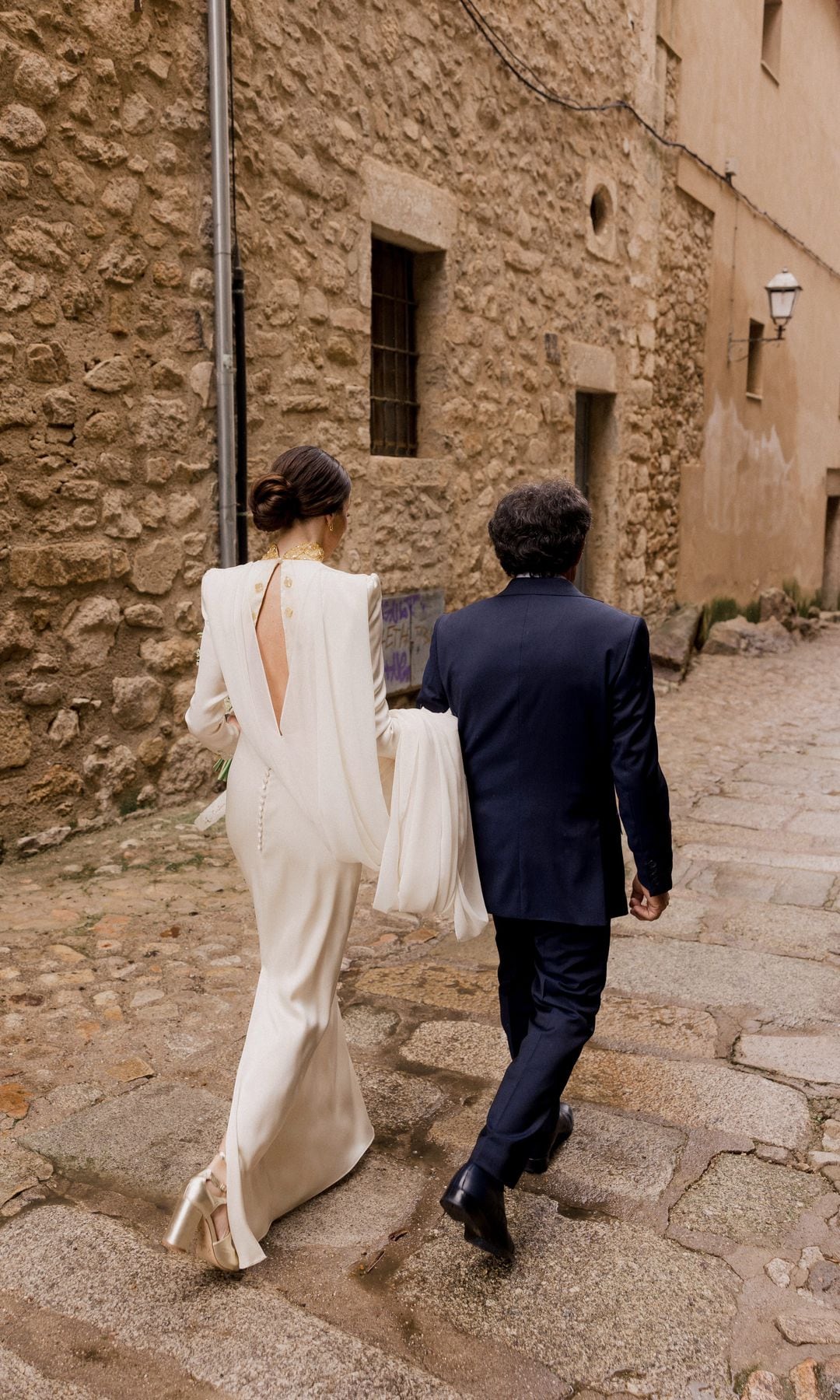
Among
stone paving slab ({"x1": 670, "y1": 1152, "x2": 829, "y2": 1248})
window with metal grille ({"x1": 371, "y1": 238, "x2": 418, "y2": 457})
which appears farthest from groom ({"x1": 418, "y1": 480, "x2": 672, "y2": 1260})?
window with metal grille ({"x1": 371, "y1": 238, "x2": 418, "y2": 457})

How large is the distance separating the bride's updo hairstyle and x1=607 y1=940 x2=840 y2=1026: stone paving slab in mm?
1931

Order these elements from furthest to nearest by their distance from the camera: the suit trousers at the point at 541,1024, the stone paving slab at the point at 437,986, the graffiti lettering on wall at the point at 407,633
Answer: the graffiti lettering on wall at the point at 407,633
the stone paving slab at the point at 437,986
the suit trousers at the point at 541,1024

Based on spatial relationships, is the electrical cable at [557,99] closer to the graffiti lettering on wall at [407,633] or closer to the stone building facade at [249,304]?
the stone building facade at [249,304]

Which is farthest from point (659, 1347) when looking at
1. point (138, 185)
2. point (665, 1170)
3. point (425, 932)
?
point (138, 185)

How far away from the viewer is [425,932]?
159 inches

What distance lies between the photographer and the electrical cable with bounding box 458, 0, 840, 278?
7145 mm

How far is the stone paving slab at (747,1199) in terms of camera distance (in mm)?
2275

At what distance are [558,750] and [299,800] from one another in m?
0.50

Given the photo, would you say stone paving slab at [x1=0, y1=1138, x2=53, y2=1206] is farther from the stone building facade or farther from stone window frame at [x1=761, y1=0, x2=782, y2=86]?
stone window frame at [x1=761, y1=0, x2=782, y2=86]

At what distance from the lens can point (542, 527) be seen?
2221mm

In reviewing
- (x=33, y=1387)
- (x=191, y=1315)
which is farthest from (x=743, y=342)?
(x=33, y=1387)

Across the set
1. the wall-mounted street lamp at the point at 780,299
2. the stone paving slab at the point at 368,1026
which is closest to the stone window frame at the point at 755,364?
the wall-mounted street lamp at the point at 780,299

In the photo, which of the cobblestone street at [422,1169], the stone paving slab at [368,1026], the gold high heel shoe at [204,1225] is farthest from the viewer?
the stone paving slab at [368,1026]

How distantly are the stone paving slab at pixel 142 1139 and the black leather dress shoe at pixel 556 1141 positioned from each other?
27.4 inches
